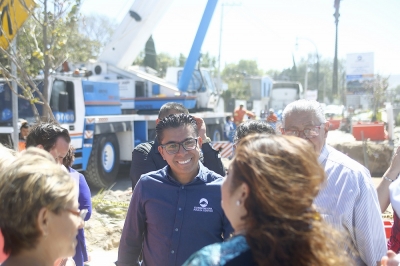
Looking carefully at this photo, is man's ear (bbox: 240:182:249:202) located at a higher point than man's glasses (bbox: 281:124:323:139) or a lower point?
lower

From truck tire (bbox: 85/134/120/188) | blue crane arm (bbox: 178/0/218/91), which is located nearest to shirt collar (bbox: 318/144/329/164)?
truck tire (bbox: 85/134/120/188)

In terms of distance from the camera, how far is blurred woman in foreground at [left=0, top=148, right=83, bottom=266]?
1.73 m

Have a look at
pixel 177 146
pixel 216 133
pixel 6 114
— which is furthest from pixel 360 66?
pixel 177 146

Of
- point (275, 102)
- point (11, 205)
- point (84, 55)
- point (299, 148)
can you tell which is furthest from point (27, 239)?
point (275, 102)

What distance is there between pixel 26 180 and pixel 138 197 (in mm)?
1225

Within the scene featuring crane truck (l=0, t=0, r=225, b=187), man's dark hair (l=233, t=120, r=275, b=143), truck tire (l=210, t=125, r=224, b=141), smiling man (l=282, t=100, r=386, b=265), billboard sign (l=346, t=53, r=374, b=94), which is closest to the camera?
smiling man (l=282, t=100, r=386, b=265)

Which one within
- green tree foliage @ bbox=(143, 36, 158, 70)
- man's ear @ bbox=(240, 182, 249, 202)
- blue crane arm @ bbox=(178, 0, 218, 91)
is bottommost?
man's ear @ bbox=(240, 182, 249, 202)

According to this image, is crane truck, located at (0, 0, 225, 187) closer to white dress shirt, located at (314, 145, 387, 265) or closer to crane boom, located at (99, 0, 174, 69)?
crane boom, located at (99, 0, 174, 69)

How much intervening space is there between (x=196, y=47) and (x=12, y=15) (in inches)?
445

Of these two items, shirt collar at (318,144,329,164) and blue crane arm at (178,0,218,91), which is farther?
blue crane arm at (178,0,218,91)

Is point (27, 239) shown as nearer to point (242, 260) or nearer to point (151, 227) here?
point (242, 260)

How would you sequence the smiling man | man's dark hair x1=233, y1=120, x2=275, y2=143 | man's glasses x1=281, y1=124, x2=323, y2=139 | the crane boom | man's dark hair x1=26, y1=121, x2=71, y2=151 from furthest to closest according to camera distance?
the crane boom
man's dark hair x1=233, y1=120, x2=275, y2=143
man's dark hair x1=26, y1=121, x2=71, y2=151
man's glasses x1=281, y1=124, x2=323, y2=139
the smiling man

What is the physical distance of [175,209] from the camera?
2.78 m

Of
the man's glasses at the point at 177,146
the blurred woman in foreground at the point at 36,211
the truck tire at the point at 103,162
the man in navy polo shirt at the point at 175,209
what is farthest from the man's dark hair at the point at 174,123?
the truck tire at the point at 103,162
